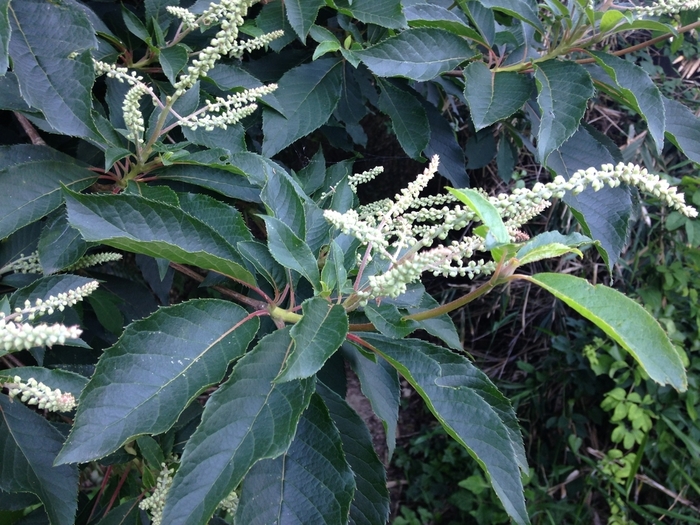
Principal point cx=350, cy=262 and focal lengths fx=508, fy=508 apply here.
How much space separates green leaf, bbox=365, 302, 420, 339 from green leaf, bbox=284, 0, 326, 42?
784mm

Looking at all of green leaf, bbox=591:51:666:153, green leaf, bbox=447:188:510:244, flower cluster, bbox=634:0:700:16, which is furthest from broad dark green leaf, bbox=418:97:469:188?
green leaf, bbox=447:188:510:244

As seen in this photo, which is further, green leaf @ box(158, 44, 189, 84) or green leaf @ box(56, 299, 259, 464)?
green leaf @ box(158, 44, 189, 84)

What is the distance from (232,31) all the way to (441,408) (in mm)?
829

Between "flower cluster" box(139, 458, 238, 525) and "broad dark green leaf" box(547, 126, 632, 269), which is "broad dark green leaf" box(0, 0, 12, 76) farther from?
"broad dark green leaf" box(547, 126, 632, 269)

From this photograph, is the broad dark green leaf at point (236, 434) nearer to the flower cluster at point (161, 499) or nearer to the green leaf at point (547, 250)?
the flower cluster at point (161, 499)

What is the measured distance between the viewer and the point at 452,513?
135 inches

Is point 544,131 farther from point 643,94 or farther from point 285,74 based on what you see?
point 285,74

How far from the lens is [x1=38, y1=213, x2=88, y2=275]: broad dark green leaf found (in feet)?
3.51

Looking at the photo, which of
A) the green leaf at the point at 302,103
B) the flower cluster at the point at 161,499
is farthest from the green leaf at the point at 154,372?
the green leaf at the point at 302,103

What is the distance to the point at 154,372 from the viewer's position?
84 cm

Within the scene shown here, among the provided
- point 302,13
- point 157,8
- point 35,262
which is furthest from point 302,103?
point 35,262

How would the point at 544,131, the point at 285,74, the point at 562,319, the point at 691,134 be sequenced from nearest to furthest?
1. the point at 544,131
2. the point at 691,134
3. the point at 285,74
4. the point at 562,319

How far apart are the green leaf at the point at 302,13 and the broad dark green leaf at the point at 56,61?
19.1 inches

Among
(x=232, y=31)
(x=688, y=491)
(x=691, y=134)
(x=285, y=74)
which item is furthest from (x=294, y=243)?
(x=688, y=491)
